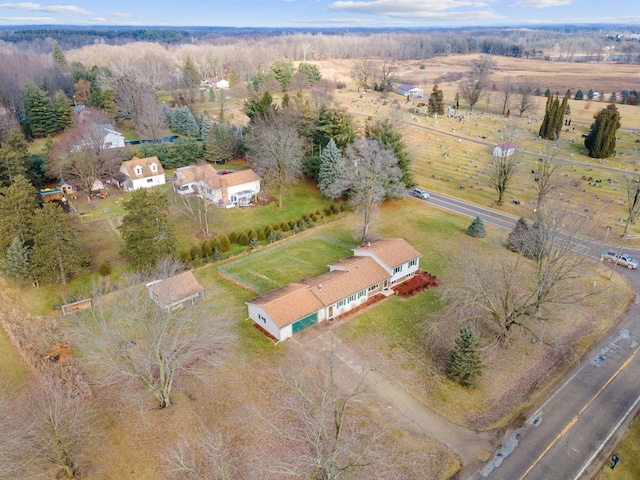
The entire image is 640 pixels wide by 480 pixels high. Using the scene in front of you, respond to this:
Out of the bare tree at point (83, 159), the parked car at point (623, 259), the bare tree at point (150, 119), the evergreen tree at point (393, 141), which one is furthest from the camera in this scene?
the bare tree at point (150, 119)

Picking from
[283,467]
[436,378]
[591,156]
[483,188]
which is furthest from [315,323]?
[591,156]

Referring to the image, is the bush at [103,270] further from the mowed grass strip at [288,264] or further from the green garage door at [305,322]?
the green garage door at [305,322]

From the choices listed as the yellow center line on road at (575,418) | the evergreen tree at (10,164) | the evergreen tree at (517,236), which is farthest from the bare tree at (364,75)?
the yellow center line on road at (575,418)

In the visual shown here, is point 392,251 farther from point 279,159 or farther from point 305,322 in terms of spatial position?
point 279,159

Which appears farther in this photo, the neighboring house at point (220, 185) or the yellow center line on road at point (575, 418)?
the neighboring house at point (220, 185)

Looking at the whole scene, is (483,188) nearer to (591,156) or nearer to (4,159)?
(591,156)

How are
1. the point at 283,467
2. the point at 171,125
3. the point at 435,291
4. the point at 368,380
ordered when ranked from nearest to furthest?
the point at 283,467 < the point at 368,380 < the point at 435,291 < the point at 171,125

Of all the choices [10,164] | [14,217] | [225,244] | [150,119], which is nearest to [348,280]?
[225,244]
